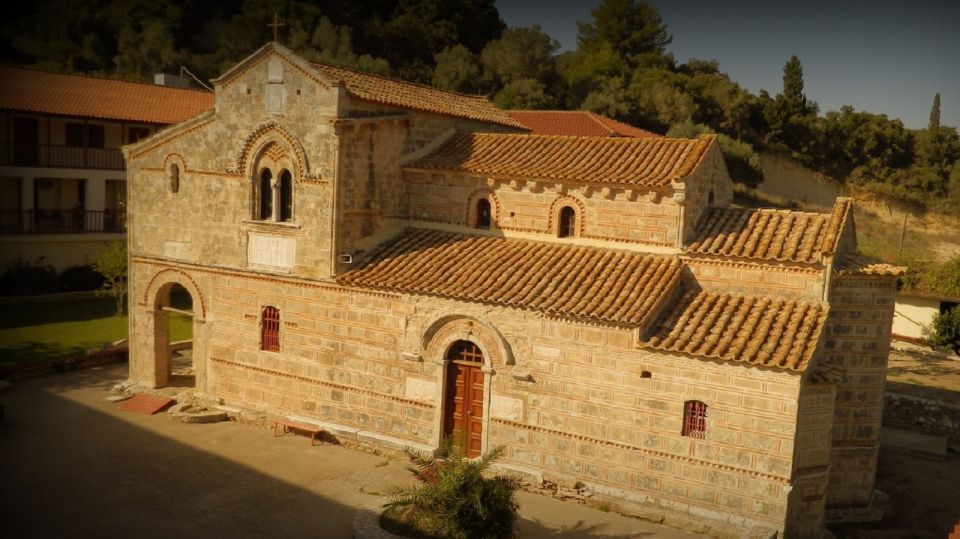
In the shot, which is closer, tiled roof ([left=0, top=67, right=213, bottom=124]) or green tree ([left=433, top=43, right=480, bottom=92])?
tiled roof ([left=0, top=67, right=213, bottom=124])

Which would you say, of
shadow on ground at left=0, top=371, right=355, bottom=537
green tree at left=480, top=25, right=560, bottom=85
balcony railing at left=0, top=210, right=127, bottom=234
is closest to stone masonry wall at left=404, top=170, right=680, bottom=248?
shadow on ground at left=0, top=371, right=355, bottom=537

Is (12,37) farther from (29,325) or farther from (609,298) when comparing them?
(609,298)

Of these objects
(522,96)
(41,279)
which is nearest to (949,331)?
(522,96)

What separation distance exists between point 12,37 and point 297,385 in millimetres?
40832

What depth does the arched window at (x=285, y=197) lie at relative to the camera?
50.8 feet

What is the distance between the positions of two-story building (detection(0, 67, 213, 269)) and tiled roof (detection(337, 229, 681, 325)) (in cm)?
1595

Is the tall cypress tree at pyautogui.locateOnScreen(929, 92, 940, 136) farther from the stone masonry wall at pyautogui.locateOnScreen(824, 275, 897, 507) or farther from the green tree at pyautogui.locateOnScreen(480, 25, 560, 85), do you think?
the stone masonry wall at pyautogui.locateOnScreen(824, 275, 897, 507)

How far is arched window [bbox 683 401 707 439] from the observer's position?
11.9 metres

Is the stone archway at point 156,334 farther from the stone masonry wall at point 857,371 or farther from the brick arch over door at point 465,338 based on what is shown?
the stone masonry wall at point 857,371

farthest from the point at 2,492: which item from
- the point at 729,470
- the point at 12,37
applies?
the point at 12,37

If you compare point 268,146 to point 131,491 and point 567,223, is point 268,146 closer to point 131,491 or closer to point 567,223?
point 567,223

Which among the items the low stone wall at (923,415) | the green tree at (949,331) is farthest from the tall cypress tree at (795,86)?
the low stone wall at (923,415)

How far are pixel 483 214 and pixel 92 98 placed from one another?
21.0 m

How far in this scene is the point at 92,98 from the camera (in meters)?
29.5
